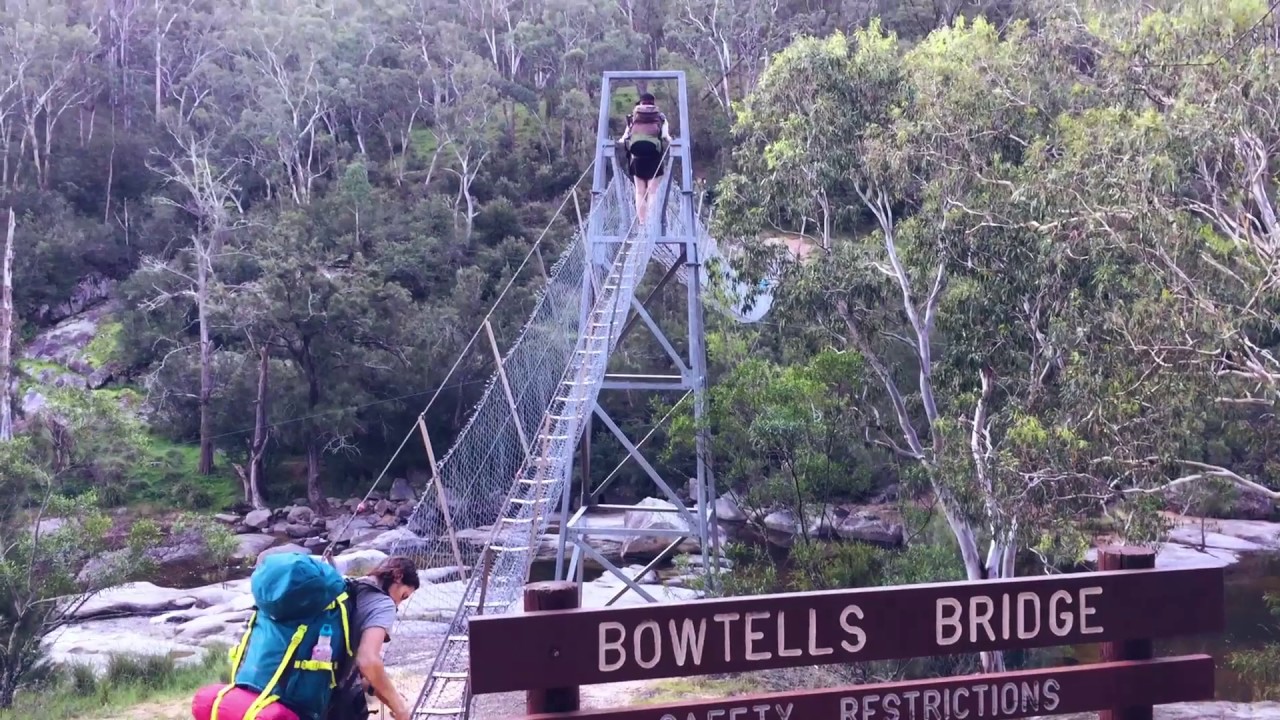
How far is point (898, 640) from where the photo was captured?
289 cm

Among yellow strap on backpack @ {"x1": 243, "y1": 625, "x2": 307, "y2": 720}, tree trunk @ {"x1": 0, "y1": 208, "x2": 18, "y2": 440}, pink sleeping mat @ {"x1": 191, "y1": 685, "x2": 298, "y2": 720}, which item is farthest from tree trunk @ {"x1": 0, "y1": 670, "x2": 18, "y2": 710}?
tree trunk @ {"x1": 0, "y1": 208, "x2": 18, "y2": 440}

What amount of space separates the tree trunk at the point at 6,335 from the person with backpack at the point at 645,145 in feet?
54.7

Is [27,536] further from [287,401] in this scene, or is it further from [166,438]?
[166,438]

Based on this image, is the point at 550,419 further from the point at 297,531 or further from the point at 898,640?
the point at 297,531

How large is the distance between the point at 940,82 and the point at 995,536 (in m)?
4.71

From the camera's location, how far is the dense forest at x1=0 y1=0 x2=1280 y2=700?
9.98 metres

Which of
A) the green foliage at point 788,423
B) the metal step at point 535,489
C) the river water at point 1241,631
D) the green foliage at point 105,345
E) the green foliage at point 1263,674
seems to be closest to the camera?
the metal step at point 535,489

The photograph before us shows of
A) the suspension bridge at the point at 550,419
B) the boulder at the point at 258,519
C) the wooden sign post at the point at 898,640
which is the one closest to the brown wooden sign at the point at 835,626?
the wooden sign post at the point at 898,640

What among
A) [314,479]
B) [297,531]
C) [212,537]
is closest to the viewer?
[212,537]

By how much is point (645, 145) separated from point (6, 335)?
22958mm

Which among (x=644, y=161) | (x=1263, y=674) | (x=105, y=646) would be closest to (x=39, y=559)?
(x=105, y=646)

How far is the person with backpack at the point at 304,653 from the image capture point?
2.67m

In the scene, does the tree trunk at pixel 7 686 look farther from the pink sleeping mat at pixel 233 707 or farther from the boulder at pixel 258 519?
the boulder at pixel 258 519

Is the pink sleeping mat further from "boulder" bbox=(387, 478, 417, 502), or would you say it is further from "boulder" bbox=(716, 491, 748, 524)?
"boulder" bbox=(387, 478, 417, 502)
